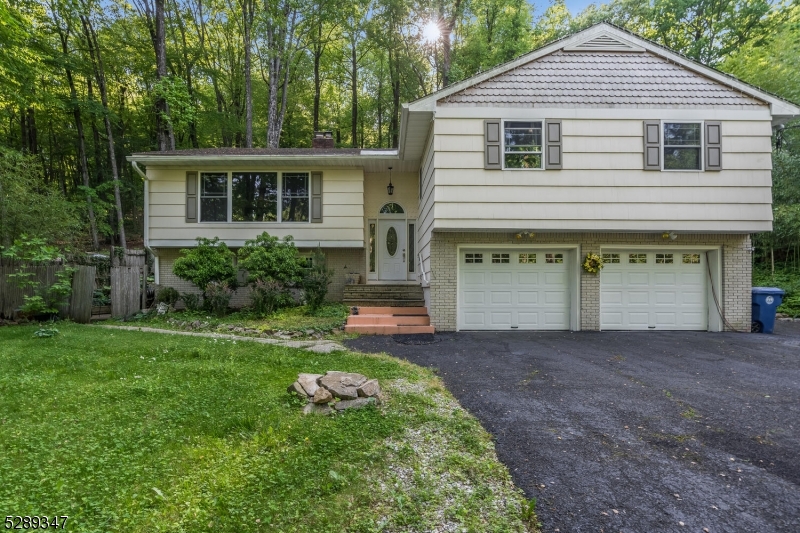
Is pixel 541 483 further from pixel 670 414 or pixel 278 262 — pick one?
pixel 278 262

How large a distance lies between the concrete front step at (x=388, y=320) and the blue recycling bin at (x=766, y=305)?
6.86m

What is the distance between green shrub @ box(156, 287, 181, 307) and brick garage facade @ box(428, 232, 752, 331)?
6.35 metres

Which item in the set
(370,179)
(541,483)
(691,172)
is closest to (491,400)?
(541,483)

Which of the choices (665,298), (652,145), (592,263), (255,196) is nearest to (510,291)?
(592,263)

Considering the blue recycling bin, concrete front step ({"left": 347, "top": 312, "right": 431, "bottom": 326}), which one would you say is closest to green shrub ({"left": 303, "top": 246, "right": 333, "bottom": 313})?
concrete front step ({"left": 347, "top": 312, "right": 431, "bottom": 326})

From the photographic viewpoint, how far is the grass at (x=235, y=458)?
1.89 metres

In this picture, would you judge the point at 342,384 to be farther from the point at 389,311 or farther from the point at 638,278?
the point at 638,278

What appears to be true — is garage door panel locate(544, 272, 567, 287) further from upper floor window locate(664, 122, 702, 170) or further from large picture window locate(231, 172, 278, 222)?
large picture window locate(231, 172, 278, 222)

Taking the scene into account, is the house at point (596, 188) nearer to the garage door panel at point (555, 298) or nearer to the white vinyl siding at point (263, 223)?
the garage door panel at point (555, 298)

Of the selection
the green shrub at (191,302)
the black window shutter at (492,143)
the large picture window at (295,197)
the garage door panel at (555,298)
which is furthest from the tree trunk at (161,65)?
the garage door panel at (555,298)

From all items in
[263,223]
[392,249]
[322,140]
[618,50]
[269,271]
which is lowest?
[269,271]

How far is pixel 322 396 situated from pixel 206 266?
688cm

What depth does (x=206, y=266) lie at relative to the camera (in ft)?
29.3

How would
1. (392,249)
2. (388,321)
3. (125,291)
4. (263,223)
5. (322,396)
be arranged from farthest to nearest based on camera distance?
1. (392,249)
2. (263,223)
3. (125,291)
4. (388,321)
5. (322,396)
